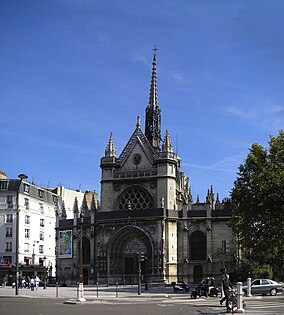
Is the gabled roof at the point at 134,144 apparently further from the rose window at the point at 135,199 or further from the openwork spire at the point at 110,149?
the rose window at the point at 135,199

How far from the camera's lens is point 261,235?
49.7 meters

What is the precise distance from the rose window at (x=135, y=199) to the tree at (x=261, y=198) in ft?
75.5

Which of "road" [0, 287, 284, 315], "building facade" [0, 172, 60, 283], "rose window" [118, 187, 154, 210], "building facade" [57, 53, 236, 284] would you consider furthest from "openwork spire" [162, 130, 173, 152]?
"road" [0, 287, 284, 315]

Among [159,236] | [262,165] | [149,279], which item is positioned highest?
[262,165]

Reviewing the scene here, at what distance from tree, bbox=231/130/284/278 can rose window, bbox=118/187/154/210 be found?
75.5 ft

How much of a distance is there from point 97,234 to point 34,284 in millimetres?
16950

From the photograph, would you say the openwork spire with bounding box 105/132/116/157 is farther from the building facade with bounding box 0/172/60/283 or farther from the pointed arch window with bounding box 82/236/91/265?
the building facade with bounding box 0/172/60/283

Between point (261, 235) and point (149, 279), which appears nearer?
point (261, 235)

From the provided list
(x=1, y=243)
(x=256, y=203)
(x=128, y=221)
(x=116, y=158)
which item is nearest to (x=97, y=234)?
(x=128, y=221)

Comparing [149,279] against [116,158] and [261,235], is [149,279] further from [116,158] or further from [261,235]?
[261,235]

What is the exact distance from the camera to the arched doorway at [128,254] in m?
70.4

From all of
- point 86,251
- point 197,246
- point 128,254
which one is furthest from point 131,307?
point 86,251

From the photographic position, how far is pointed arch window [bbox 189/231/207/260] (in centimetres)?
7019

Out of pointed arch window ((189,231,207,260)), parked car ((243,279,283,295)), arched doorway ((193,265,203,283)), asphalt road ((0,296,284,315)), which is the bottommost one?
arched doorway ((193,265,203,283))
